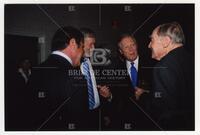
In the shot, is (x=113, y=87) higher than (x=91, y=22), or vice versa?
(x=91, y=22)

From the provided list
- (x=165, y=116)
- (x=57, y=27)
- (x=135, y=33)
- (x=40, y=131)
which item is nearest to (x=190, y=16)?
(x=135, y=33)

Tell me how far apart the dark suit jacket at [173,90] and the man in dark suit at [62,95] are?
1.46ft

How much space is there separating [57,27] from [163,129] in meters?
0.88

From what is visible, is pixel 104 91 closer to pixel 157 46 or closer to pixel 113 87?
pixel 113 87

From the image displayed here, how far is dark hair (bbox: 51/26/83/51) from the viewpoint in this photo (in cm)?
208

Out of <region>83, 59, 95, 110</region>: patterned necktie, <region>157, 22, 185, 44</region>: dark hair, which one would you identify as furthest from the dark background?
<region>83, 59, 95, 110</region>: patterned necktie

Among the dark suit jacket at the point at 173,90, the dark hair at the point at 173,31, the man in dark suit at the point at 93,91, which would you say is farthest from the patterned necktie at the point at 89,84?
the dark hair at the point at 173,31

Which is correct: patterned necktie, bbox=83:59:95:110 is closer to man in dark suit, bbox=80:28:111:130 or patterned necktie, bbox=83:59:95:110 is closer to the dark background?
man in dark suit, bbox=80:28:111:130

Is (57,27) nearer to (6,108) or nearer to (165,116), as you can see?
(6,108)

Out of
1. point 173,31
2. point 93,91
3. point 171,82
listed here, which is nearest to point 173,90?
point 171,82

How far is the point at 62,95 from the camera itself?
2104mm

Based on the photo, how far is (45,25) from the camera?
82.1 inches

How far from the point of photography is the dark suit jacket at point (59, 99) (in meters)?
2.10

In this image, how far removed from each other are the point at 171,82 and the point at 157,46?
23cm
